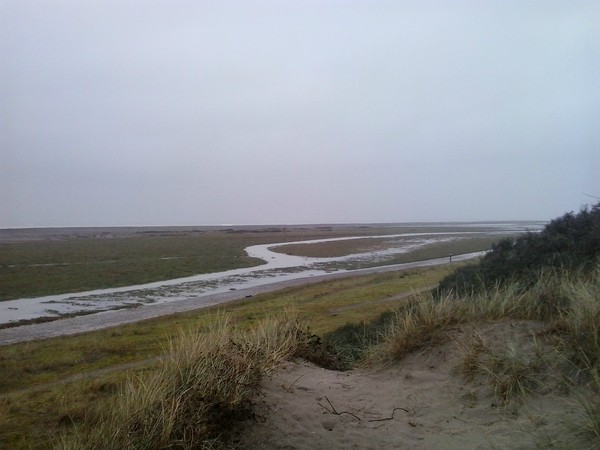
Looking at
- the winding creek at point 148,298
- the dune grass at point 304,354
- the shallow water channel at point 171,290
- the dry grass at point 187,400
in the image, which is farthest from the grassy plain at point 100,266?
the dry grass at point 187,400

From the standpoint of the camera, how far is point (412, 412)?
5.86 metres

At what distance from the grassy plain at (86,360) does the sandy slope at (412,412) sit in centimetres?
239

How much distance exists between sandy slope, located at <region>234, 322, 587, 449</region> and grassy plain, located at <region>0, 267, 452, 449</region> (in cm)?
239

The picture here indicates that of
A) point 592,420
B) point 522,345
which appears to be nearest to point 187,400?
point 592,420

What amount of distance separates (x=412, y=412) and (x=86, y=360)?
11.9 m

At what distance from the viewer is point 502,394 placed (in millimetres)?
5637

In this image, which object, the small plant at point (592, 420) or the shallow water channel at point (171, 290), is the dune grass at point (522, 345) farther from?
the shallow water channel at point (171, 290)

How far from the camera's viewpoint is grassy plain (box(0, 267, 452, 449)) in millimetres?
9383

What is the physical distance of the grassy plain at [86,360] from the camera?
30.8 feet

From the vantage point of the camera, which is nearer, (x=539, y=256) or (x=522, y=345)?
(x=522, y=345)

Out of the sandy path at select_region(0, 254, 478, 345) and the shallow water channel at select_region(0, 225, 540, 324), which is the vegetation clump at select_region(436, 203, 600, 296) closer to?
the sandy path at select_region(0, 254, 478, 345)

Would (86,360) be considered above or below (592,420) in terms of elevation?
below

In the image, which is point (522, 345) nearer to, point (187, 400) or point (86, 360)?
point (187, 400)

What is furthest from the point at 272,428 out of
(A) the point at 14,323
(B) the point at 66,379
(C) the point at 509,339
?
(A) the point at 14,323
